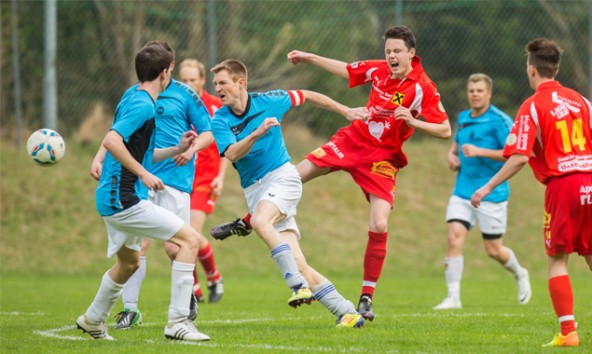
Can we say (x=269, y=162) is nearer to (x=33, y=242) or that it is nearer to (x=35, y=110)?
(x=33, y=242)

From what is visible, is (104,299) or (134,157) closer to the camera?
(134,157)

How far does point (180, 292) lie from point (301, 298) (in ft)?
3.07

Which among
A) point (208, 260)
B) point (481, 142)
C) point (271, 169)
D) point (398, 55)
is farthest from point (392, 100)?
point (208, 260)

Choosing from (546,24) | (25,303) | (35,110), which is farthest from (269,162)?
(546,24)

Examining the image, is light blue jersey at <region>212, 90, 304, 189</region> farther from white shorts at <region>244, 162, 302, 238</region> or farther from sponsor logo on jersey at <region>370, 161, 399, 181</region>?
sponsor logo on jersey at <region>370, 161, 399, 181</region>

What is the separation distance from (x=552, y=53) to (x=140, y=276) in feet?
13.6

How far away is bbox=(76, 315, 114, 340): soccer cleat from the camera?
22.2ft

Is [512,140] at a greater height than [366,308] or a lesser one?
greater

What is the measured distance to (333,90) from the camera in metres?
20.5

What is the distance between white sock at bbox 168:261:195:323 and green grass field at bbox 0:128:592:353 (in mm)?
247

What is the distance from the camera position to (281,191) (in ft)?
24.5

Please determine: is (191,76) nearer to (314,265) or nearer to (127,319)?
(127,319)

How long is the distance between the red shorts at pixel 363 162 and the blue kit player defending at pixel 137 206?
7.05ft

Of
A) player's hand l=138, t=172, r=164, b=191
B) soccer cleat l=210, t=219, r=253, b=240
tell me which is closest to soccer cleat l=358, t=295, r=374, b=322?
soccer cleat l=210, t=219, r=253, b=240
